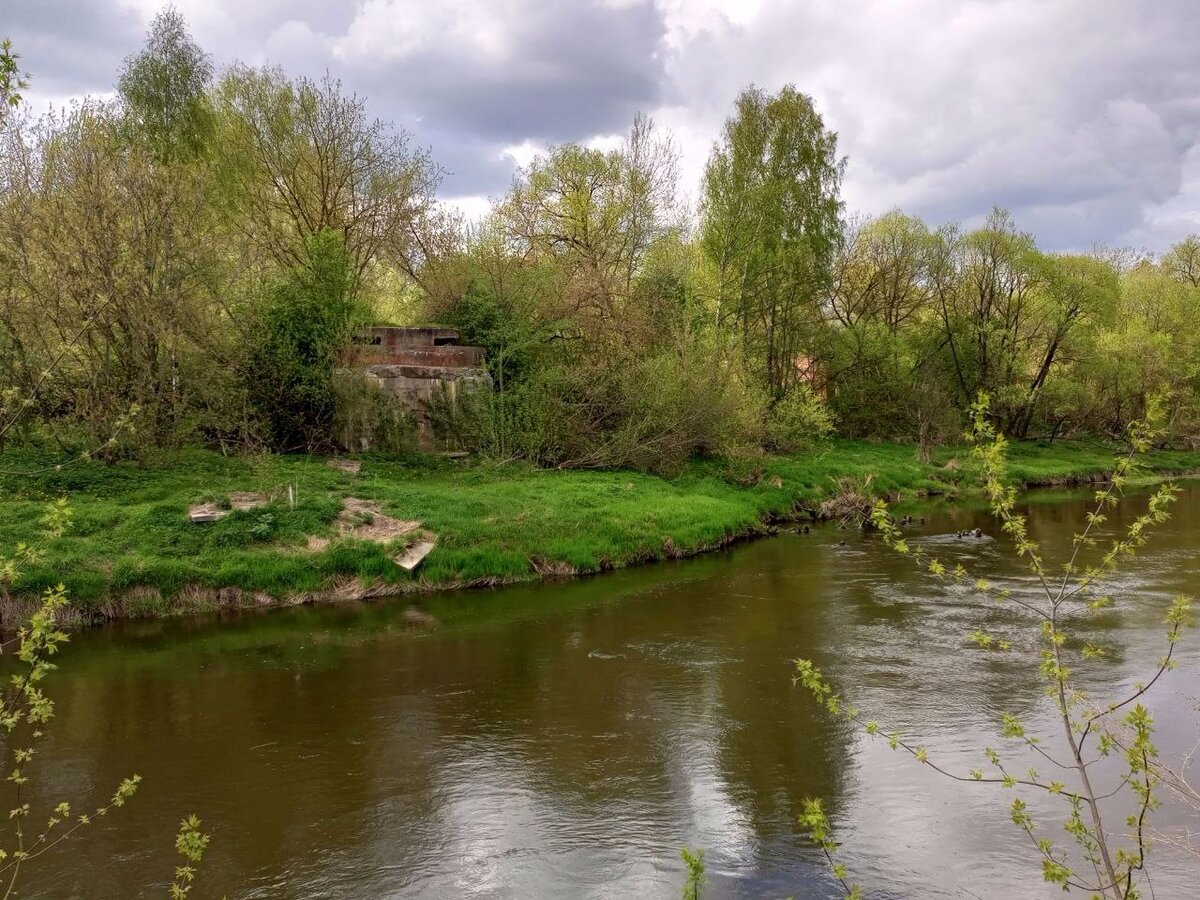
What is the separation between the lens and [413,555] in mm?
18781

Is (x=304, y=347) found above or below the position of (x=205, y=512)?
above

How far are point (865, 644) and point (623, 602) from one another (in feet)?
16.9

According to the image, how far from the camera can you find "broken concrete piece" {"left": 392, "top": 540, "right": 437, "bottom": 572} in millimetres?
18578

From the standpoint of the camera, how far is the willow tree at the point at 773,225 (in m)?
36.4

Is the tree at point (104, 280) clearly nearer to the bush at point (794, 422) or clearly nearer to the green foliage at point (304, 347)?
the green foliage at point (304, 347)

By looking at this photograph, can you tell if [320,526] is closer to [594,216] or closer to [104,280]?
[104,280]

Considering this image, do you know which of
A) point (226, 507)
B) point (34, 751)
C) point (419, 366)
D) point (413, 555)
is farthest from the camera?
point (419, 366)

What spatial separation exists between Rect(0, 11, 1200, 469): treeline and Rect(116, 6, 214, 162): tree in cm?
8

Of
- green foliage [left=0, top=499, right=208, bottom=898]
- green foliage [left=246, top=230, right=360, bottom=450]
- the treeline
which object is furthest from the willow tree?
green foliage [left=0, top=499, right=208, bottom=898]

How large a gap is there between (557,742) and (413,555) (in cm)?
903

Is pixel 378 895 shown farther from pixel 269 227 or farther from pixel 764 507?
pixel 269 227

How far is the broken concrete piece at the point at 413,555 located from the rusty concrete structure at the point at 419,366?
816cm

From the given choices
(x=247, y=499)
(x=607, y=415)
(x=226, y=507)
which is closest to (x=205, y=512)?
(x=226, y=507)

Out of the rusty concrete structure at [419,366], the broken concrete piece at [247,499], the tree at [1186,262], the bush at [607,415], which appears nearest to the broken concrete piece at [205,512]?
the broken concrete piece at [247,499]
